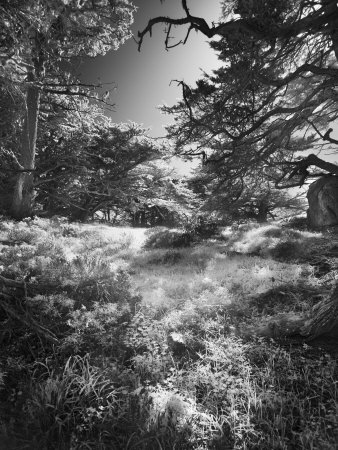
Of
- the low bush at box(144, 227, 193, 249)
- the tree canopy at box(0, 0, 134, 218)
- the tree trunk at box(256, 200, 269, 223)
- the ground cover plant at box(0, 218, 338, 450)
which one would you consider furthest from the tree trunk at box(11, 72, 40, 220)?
the tree trunk at box(256, 200, 269, 223)

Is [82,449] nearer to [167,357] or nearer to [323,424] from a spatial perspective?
[167,357]

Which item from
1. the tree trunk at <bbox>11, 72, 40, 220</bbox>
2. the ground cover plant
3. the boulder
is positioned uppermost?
the tree trunk at <bbox>11, 72, 40, 220</bbox>

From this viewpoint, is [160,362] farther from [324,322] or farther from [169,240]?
[169,240]

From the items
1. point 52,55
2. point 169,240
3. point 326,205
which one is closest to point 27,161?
point 169,240

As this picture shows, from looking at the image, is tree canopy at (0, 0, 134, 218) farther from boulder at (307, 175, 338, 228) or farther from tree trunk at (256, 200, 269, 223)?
tree trunk at (256, 200, 269, 223)

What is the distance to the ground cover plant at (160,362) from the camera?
131 inches

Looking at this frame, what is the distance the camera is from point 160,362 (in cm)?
430

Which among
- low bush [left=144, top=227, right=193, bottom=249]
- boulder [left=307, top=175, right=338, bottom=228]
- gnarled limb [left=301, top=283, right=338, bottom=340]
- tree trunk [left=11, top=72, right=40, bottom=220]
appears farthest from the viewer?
boulder [left=307, top=175, right=338, bottom=228]

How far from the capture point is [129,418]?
3494 millimetres

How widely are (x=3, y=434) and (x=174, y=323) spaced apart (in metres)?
2.94

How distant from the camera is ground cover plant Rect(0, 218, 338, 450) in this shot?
333 cm

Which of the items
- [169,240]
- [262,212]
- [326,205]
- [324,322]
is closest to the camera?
[324,322]

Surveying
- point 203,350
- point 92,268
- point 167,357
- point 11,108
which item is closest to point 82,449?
point 167,357

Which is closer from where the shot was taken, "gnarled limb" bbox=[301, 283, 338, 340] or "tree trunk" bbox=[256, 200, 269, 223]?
"gnarled limb" bbox=[301, 283, 338, 340]
